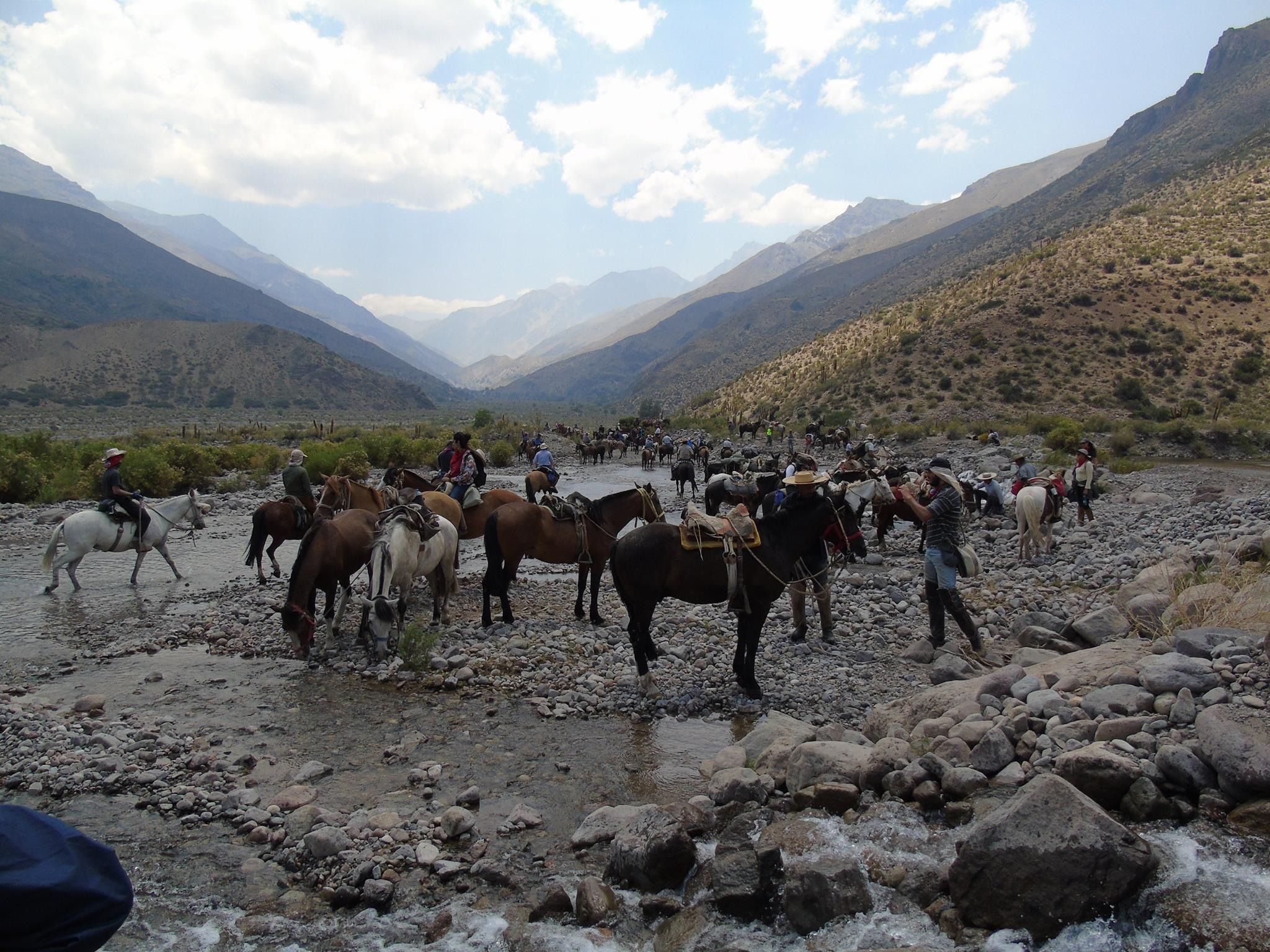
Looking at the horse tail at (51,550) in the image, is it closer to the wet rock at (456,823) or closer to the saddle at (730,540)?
the wet rock at (456,823)

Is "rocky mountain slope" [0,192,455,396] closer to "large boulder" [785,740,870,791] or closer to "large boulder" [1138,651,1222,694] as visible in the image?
"large boulder" [785,740,870,791]

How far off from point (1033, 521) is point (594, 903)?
1107cm

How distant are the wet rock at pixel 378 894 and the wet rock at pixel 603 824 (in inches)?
46.3

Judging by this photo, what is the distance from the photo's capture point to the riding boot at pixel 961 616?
7875 mm

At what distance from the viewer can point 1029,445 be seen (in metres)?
28.2

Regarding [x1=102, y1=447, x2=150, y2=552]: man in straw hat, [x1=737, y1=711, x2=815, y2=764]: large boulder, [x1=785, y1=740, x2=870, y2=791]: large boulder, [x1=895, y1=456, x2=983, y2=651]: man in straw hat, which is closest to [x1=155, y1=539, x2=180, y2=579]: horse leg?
[x1=102, y1=447, x2=150, y2=552]: man in straw hat

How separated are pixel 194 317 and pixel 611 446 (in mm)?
160735

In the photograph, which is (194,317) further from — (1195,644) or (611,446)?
(1195,644)

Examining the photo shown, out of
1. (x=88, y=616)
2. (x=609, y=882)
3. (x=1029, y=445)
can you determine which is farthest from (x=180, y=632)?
(x=1029, y=445)

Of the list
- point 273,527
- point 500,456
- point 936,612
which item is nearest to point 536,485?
point 273,527

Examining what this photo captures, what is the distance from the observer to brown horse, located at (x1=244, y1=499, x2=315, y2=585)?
1105cm

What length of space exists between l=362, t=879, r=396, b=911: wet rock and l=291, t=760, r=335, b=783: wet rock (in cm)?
176

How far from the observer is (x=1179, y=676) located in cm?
479

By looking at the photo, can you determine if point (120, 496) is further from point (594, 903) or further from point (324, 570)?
point (594, 903)
